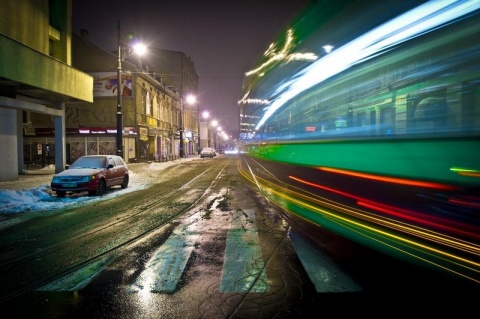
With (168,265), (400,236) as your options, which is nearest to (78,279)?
(168,265)

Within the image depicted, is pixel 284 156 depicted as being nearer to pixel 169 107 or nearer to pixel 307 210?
pixel 307 210

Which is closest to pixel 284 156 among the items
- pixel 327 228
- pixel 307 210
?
pixel 307 210

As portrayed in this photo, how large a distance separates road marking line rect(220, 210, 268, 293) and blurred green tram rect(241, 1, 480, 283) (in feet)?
6.18

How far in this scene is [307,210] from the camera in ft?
34.4

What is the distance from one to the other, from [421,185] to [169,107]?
5234 centimetres

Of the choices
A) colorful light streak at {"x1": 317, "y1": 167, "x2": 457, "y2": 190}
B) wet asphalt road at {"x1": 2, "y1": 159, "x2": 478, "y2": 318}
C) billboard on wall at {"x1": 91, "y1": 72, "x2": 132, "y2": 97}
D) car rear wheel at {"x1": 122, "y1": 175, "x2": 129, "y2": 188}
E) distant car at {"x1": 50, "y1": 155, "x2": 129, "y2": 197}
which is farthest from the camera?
billboard on wall at {"x1": 91, "y1": 72, "x2": 132, "y2": 97}

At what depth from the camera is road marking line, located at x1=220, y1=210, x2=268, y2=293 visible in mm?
4660

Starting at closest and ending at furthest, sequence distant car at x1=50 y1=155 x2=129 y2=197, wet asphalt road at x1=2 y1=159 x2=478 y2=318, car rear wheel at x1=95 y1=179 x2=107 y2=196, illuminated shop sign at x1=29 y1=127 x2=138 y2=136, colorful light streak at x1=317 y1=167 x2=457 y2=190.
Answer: wet asphalt road at x1=2 y1=159 x2=478 y2=318 → colorful light streak at x1=317 y1=167 x2=457 y2=190 → distant car at x1=50 y1=155 x2=129 y2=197 → car rear wheel at x1=95 y1=179 x2=107 y2=196 → illuminated shop sign at x1=29 y1=127 x2=138 y2=136

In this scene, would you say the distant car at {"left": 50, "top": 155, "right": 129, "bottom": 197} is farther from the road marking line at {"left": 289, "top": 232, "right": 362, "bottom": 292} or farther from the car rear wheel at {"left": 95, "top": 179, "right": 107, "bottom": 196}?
the road marking line at {"left": 289, "top": 232, "right": 362, "bottom": 292}

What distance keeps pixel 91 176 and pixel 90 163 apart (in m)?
1.81

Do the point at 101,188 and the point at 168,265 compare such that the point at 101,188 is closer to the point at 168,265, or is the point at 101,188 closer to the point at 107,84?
the point at 168,265

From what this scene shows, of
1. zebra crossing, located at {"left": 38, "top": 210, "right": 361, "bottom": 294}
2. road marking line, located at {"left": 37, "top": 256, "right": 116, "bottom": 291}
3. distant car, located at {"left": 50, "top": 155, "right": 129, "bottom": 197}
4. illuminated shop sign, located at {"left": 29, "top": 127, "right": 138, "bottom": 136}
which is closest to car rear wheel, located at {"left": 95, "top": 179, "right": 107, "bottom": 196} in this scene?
distant car, located at {"left": 50, "top": 155, "right": 129, "bottom": 197}

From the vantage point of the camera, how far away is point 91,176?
13.9 meters

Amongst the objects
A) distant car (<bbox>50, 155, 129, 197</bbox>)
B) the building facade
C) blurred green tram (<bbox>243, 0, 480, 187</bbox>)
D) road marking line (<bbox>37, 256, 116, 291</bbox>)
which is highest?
the building facade
